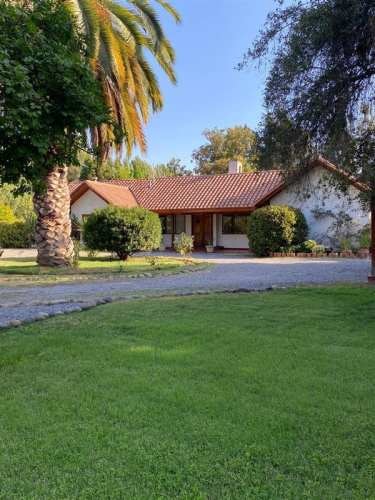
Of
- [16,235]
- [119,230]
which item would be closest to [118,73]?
[119,230]

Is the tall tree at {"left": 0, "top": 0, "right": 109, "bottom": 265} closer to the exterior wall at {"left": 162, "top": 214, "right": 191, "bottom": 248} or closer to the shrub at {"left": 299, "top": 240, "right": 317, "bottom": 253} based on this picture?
the shrub at {"left": 299, "top": 240, "right": 317, "bottom": 253}

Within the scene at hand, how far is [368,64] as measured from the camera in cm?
835

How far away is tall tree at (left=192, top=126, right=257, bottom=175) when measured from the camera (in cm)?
4916

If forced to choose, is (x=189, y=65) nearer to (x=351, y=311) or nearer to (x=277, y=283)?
(x=277, y=283)

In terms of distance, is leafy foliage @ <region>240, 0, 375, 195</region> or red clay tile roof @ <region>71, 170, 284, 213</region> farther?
red clay tile roof @ <region>71, 170, 284, 213</region>

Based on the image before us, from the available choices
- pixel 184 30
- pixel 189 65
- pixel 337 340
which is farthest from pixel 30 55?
pixel 189 65

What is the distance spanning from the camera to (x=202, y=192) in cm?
3002

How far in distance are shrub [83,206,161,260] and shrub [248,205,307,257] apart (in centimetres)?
571

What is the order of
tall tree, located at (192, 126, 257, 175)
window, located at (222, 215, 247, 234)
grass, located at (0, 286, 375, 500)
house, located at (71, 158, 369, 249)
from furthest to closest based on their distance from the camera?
tall tree, located at (192, 126, 257, 175) < window, located at (222, 215, 247, 234) < house, located at (71, 158, 369, 249) < grass, located at (0, 286, 375, 500)

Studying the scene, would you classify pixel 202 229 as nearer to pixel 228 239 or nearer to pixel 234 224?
pixel 228 239

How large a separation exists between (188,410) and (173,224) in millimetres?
27549

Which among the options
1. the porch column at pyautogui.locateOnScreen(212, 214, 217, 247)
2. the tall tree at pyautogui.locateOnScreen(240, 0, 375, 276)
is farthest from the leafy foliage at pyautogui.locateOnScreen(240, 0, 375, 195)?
the porch column at pyautogui.locateOnScreen(212, 214, 217, 247)

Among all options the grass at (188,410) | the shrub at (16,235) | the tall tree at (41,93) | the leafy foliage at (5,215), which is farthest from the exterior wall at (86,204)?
the tall tree at (41,93)

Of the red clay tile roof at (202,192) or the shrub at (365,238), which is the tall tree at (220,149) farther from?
the shrub at (365,238)
